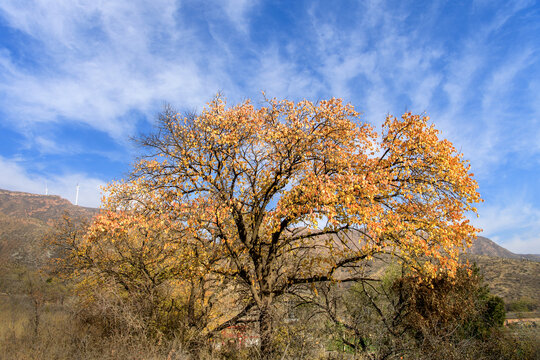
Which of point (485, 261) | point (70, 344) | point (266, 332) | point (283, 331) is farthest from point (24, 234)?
point (485, 261)

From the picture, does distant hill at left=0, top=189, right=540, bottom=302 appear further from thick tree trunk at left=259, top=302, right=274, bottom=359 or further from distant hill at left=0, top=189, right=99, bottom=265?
thick tree trunk at left=259, top=302, right=274, bottom=359

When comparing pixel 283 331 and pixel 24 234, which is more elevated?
pixel 24 234

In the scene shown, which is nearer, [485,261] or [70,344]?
[70,344]

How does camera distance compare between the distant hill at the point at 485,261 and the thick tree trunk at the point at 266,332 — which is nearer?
the thick tree trunk at the point at 266,332

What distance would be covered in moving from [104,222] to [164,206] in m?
2.29

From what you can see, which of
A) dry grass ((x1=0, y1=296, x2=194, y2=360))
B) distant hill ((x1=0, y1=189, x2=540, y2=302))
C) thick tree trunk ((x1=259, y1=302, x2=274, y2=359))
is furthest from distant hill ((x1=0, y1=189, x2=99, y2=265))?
thick tree trunk ((x1=259, y1=302, x2=274, y2=359))

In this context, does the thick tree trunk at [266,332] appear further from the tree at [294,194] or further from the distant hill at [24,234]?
the distant hill at [24,234]

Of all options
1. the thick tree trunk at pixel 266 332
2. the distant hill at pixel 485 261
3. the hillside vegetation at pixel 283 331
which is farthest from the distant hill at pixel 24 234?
the thick tree trunk at pixel 266 332

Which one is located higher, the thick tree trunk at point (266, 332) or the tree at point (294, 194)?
the tree at point (294, 194)

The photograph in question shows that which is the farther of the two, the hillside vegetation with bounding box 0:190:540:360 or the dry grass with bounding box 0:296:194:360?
the hillside vegetation with bounding box 0:190:540:360

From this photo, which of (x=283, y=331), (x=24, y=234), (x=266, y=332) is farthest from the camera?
(x=24, y=234)

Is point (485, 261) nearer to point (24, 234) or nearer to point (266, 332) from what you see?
point (266, 332)

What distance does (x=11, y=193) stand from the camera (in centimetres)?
17862

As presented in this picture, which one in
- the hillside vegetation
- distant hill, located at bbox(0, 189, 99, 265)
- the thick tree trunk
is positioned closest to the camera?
the thick tree trunk
